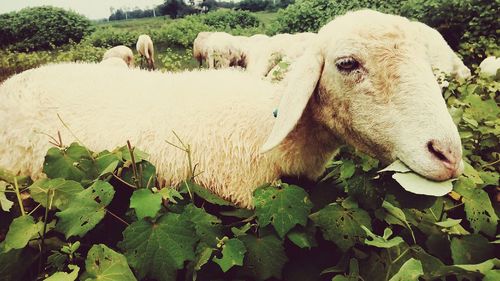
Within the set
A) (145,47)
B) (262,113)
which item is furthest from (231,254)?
(145,47)

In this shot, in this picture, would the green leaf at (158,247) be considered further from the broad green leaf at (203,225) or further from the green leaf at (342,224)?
the green leaf at (342,224)

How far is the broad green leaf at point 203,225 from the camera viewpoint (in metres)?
1.34

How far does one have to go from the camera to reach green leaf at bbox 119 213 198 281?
3.93 ft

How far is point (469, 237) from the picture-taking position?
1343 millimetres

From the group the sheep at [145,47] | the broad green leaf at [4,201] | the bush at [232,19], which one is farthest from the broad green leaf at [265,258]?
the bush at [232,19]

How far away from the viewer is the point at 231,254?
126cm

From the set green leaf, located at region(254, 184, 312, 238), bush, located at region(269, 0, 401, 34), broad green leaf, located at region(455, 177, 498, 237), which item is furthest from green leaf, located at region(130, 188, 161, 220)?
bush, located at region(269, 0, 401, 34)

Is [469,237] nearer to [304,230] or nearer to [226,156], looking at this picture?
[304,230]

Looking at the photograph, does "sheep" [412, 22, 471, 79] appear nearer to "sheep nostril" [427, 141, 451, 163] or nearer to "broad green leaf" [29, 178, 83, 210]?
"sheep nostril" [427, 141, 451, 163]

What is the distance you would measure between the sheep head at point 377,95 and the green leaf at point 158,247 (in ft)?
2.04

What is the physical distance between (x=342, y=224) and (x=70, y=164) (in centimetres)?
111

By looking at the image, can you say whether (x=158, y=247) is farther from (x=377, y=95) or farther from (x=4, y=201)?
(x=377, y=95)

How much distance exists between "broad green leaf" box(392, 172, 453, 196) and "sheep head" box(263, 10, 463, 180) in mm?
27

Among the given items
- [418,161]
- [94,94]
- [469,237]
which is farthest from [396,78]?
[94,94]
